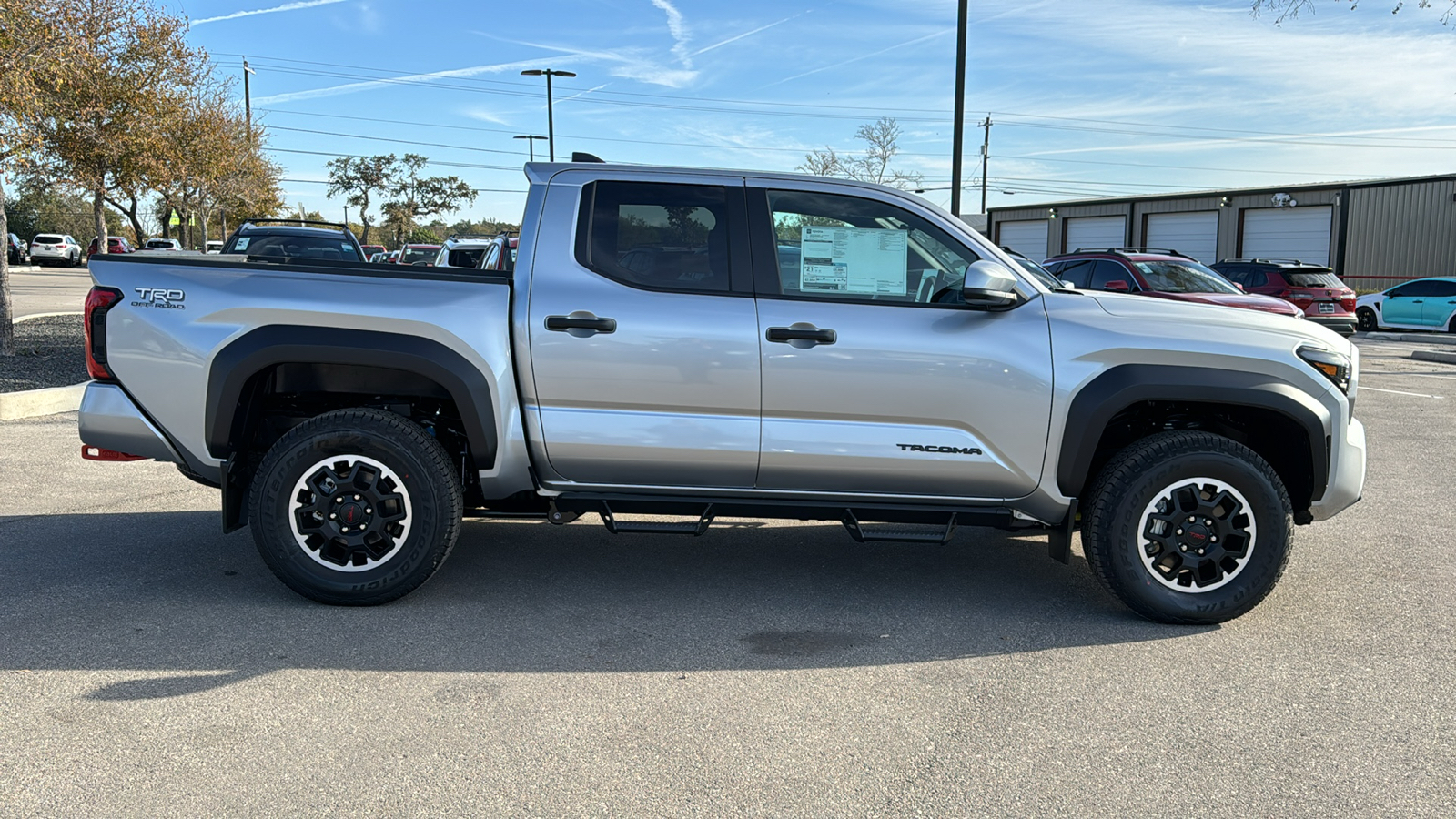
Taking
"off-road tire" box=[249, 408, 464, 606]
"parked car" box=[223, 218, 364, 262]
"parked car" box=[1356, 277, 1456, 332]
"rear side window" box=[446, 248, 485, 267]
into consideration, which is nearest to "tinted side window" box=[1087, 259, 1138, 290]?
"rear side window" box=[446, 248, 485, 267]

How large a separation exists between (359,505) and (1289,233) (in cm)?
4173

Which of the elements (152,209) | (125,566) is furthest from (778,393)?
(152,209)

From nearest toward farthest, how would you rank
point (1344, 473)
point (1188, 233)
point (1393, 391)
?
1. point (1344, 473)
2. point (1393, 391)
3. point (1188, 233)

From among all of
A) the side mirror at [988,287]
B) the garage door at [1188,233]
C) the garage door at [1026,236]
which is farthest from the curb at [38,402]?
the garage door at [1026,236]

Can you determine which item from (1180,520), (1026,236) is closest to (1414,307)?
(1026,236)

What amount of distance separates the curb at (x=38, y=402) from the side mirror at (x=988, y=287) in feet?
26.0

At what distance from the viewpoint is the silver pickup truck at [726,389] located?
4500 mm

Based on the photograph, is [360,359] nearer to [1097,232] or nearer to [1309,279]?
[1309,279]

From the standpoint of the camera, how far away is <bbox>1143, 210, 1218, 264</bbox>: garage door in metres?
42.0

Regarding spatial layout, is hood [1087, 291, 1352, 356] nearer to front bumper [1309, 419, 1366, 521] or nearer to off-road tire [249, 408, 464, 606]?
front bumper [1309, 419, 1366, 521]

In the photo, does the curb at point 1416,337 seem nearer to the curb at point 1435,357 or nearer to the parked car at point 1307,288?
the parked car at point 1307,288

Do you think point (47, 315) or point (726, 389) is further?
point (47, 315)

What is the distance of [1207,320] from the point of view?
15.2ft

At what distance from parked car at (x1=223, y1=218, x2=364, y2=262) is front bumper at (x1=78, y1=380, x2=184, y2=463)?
9.07m
